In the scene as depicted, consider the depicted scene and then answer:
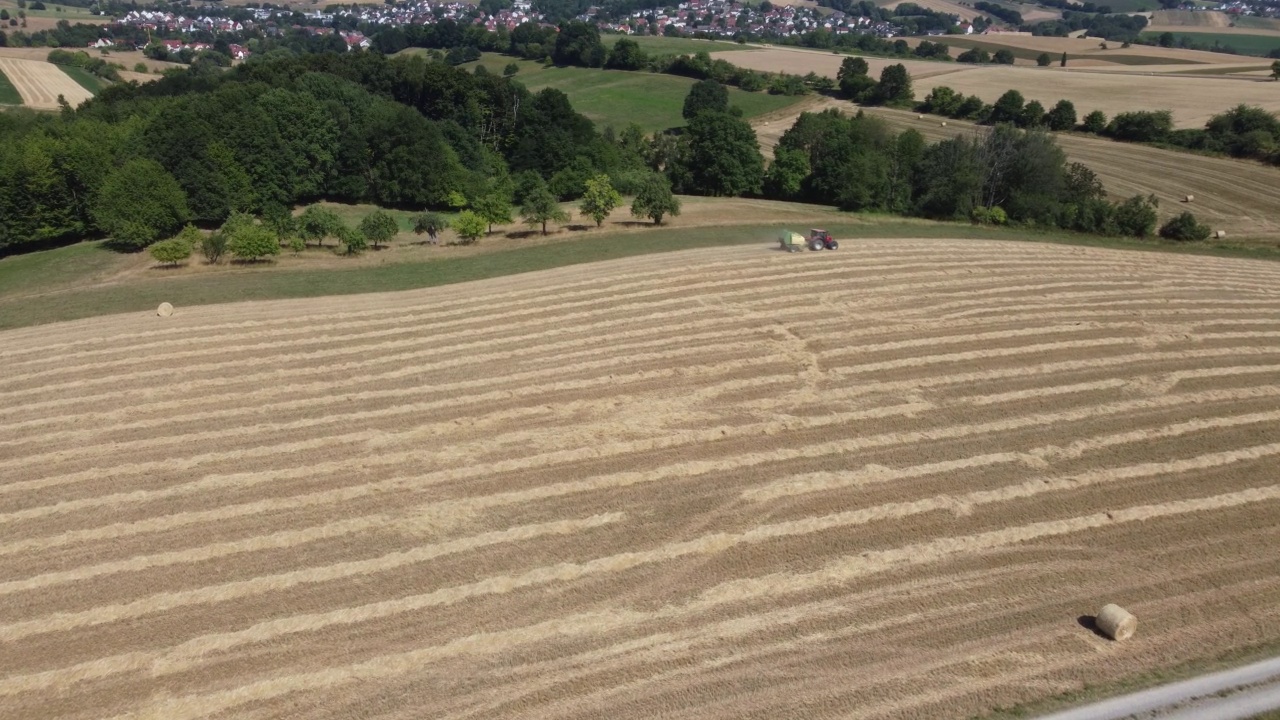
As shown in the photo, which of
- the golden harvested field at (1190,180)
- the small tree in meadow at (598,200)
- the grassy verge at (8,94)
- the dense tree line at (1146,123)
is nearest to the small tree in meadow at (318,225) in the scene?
the small tree in meadow at (598,200)

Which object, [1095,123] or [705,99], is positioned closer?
[1095,123]

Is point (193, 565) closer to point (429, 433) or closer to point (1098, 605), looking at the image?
point (429, 433)

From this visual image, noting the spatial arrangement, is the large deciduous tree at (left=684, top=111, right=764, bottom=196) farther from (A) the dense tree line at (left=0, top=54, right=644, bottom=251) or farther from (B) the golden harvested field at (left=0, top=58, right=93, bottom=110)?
(B) the golden harvested field at (left=0, top=58, right=93, bottom=110)

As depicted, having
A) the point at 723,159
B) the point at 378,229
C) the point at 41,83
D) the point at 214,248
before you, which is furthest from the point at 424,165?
the point at 41,83

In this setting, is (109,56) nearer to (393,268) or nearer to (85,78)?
(85,78)

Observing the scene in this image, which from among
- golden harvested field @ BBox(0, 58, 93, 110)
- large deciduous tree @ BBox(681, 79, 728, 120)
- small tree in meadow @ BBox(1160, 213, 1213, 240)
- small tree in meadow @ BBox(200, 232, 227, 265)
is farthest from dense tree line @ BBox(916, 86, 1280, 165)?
golden harvested field @ BBox(0, 58, 93, 110)

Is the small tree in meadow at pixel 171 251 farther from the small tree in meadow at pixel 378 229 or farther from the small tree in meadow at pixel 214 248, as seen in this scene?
the small tree in meadow at pixel 378 229
